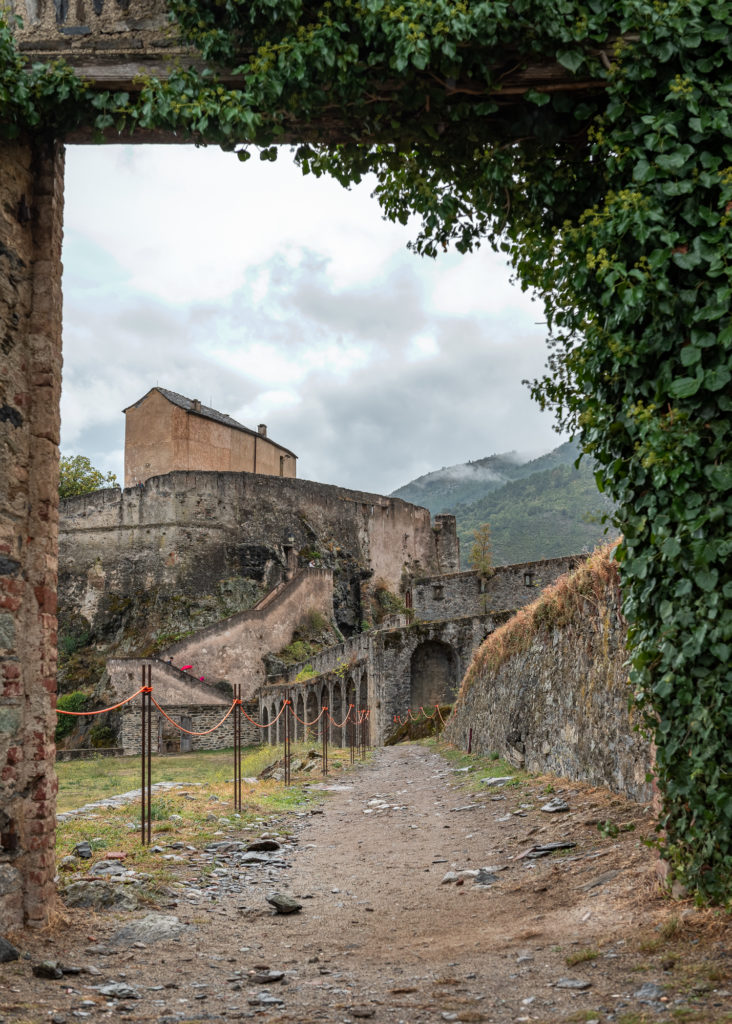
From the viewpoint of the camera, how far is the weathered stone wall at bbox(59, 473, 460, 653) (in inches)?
1731

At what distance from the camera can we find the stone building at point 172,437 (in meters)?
47.7

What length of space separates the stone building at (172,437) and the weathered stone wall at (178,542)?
2.61 metres

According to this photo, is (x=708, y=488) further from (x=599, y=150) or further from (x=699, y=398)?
(x=599, y=150)

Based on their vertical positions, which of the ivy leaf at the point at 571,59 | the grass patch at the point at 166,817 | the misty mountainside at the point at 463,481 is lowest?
the grass patch at the point at 166,817

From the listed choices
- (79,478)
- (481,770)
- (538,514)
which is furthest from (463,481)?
(481,770)

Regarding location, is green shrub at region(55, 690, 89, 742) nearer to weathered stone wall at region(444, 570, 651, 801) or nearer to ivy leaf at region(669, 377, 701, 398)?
weathered stone wall at region(444, 570, 651, 801)

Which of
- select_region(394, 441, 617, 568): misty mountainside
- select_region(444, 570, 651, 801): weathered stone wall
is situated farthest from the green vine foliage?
select_region(394, 441, 617, 568): misty mountainside

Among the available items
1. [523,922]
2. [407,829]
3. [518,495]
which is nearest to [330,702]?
[407,829]

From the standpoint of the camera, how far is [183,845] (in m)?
7.84

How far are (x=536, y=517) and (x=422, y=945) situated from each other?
85.2 meters

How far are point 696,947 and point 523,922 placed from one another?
47.9 inches

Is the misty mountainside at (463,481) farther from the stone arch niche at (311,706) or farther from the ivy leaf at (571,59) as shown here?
the ivy leaf at (571,59)

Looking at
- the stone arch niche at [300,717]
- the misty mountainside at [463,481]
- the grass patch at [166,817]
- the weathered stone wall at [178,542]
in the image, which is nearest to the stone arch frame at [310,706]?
the stone arch niche at [300,717]

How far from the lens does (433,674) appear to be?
28578mm
